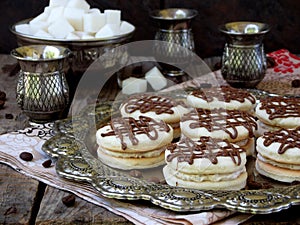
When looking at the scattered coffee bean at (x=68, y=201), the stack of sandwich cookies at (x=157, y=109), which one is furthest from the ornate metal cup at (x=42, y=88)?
the scattered coffee bean at (x=68, y=201)

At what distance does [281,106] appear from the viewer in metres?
1.76

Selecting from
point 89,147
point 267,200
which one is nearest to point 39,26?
point 89,147

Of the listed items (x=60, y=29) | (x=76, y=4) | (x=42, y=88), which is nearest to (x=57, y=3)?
(x=76, y=4)

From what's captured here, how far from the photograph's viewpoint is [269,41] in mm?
2643

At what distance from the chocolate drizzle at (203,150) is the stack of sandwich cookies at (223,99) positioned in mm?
293

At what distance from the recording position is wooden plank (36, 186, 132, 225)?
1312mm

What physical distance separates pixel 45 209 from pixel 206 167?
0.34 meters

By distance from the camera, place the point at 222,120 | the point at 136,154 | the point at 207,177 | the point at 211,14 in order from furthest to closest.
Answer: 1. the point at 211,14
2. the point at 222,120
3. the point at 136,154
4. the point at 207,177

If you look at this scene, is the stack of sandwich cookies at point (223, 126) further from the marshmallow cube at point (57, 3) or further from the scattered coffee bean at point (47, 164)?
the marshmallow cube at point (57, 3)

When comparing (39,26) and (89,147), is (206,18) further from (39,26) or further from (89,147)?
(89,147)

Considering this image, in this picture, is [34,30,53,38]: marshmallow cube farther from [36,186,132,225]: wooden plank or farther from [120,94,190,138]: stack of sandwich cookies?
[36,186,132,225]: wooden plank

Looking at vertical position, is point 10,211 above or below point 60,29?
below

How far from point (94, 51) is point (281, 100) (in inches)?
24.2

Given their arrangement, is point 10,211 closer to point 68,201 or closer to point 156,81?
point 68,201
